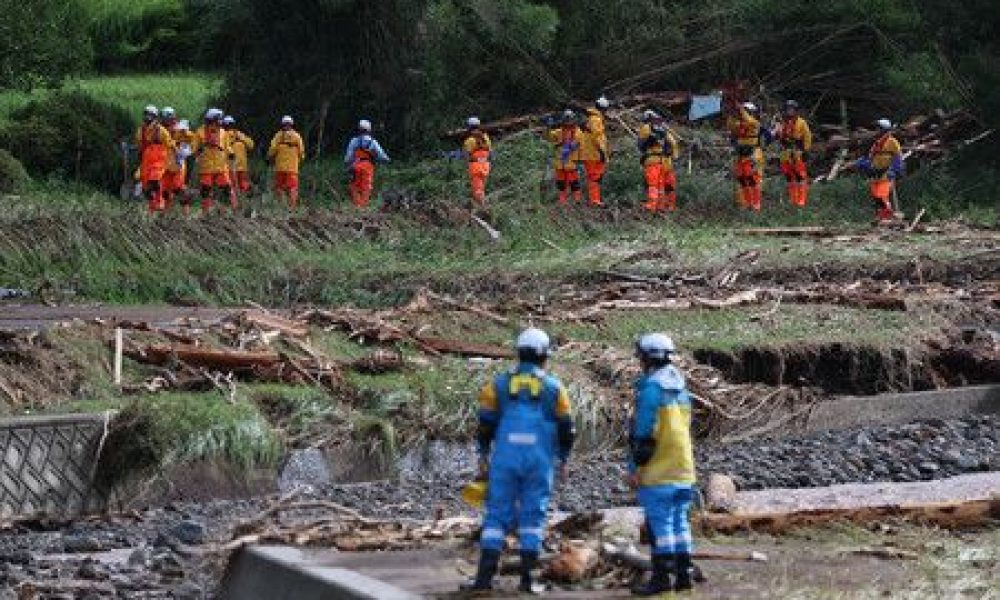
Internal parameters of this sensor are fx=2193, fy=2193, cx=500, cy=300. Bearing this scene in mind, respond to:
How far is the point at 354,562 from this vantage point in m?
12.5

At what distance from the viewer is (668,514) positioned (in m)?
11.6

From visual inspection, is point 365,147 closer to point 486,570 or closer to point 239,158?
point 239,158

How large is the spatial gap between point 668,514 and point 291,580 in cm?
214

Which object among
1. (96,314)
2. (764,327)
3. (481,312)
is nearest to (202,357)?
(481,312)

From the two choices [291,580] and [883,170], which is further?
[883,170]

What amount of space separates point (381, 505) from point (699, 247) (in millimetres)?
14931

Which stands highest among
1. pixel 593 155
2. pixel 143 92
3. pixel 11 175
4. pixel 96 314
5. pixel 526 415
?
pixel 143 92

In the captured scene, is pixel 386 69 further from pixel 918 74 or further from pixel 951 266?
pixel 951 266

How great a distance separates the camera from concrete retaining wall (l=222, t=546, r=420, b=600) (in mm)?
11359

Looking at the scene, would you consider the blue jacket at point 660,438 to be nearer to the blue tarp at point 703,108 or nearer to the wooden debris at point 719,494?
the wooden debris at point 719,494

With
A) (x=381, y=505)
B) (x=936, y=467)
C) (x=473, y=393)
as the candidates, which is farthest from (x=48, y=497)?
(x=936, y=467)

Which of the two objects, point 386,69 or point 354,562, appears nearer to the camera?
point 354,562

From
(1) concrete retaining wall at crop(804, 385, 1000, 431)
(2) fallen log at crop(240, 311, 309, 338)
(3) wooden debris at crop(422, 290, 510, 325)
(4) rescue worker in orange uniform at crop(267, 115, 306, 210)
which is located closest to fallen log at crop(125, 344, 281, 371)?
(2) fallen log at crop(240, 311, 309, 338)

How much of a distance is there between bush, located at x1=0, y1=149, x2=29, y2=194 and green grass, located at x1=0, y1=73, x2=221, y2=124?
6.88 metres
